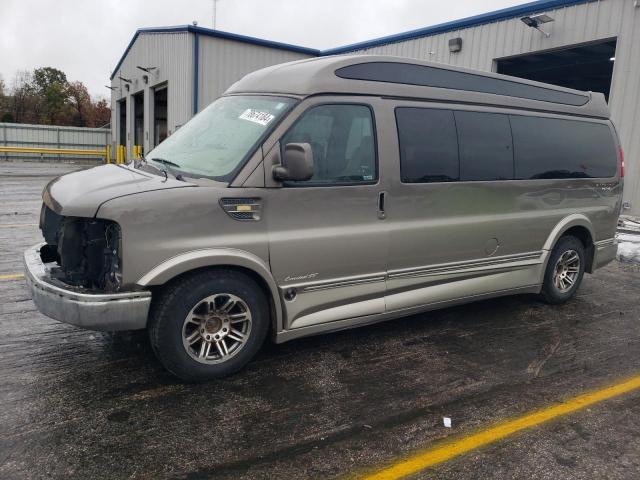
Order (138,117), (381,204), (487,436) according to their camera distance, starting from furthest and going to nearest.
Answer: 1. (138,117)
2. (381,204)
3. (487,436)

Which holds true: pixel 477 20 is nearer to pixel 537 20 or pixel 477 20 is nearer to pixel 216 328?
pixel 537 20

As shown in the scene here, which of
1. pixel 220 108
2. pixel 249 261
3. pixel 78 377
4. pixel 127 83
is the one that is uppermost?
pixel 127 83

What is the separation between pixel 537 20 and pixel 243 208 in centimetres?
1195

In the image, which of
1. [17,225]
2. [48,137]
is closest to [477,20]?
[17,225]

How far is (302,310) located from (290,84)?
1768 mm

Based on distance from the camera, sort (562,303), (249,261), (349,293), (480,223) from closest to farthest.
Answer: (249,261) → (349,293) → (480,223) → (562,303)

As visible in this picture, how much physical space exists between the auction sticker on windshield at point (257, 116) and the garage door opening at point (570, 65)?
11.7 meters

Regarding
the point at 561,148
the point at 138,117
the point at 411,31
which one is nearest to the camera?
the point at 561,148

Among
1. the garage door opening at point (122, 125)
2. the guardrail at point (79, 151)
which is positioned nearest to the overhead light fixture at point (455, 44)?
the guardrail at point (79, 151)

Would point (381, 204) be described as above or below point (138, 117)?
below

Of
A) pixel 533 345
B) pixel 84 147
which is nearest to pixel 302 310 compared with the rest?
pixel 533 345

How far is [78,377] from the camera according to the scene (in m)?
3.79

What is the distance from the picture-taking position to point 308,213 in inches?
158

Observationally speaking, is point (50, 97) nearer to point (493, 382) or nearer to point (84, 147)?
point (84, 147)
